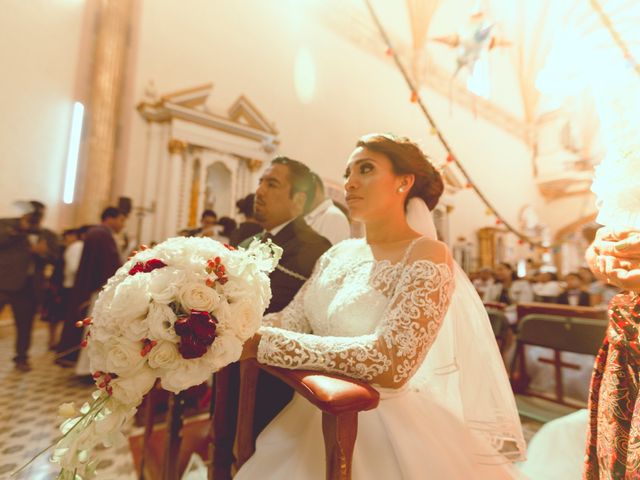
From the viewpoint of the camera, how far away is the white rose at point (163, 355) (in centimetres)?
85

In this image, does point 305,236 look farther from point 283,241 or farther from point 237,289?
point 237,289

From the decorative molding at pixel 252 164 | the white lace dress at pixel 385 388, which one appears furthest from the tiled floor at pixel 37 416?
the decorative molding at pixel 252 164

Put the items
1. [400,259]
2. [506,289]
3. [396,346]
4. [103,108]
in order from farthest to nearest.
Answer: [506,289]
[103,108]
[400,259]
[396,346]

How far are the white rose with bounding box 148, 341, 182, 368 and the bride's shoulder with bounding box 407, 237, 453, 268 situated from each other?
2.59 ft

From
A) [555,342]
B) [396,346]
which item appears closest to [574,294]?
[555,342]

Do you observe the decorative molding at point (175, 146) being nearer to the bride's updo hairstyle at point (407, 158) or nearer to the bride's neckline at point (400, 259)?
the bride's updo hairstyle at point (407, 158)

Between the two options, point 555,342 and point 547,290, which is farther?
point 547,290

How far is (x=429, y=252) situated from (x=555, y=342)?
213 cm

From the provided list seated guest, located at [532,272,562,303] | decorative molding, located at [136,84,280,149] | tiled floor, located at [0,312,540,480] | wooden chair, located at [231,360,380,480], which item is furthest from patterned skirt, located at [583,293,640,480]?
seated guest, located at [532,272,562,303]

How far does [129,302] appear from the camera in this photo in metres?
0.87

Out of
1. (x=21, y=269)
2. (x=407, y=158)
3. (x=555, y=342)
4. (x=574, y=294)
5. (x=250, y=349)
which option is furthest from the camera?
(x=574, y=294)

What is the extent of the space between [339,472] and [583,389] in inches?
125

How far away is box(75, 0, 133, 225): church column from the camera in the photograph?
555 cm

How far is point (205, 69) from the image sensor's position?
22.3 feet
